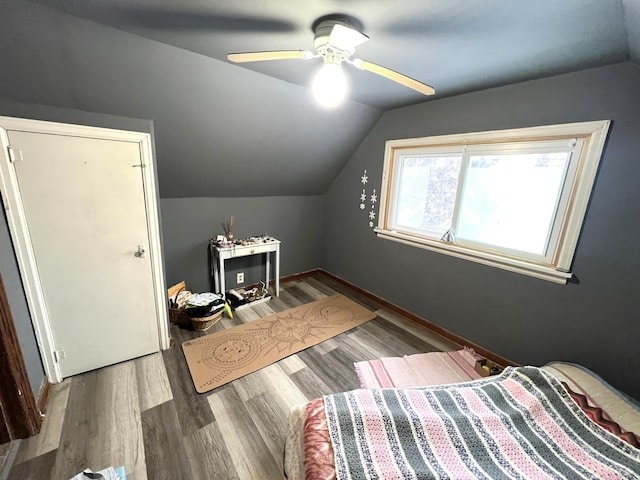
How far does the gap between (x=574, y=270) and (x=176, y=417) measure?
9.20 ft

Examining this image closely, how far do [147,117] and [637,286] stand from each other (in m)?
3.38

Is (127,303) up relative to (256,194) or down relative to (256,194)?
down

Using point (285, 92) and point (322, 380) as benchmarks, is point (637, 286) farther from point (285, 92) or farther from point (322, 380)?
point (285, 92)

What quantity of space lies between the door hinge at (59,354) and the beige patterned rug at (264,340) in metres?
0.76

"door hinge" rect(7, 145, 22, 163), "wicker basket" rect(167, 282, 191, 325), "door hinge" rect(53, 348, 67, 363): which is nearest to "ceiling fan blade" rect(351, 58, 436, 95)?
"door hinge" rect(7, 145, 22, 163)

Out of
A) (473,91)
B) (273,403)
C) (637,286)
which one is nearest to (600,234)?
(637,286)

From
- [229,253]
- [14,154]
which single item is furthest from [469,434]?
[14,154]

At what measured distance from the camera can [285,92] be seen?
6.66 ft

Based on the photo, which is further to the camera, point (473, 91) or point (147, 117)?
point (473, 91)

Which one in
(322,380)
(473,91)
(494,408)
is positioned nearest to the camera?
(494,408)

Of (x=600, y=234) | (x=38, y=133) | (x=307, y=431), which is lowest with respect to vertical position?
(x=307, y=431)

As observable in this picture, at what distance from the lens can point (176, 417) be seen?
1.58m

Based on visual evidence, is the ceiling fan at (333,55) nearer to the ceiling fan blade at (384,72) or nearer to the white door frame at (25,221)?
the ceiling fan blade at (384,72)

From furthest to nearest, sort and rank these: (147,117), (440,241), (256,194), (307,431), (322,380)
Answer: (256,194) → (440,241) → (322,380) → (147,117) → (307,431)
